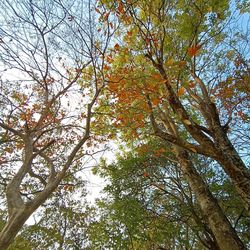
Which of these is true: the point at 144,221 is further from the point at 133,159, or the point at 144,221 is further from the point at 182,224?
the point at 133,159

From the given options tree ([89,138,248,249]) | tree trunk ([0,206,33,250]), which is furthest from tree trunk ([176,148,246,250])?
tree trunk ([0,206,33,250])

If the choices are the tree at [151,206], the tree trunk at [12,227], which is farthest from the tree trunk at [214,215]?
the tree trunk at [12,227]

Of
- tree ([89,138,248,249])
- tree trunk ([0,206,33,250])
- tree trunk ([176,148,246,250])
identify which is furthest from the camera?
tree ([89,138,248,249])

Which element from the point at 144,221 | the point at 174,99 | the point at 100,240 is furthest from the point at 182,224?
the point at 174,99

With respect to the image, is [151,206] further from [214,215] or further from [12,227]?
[12,227]

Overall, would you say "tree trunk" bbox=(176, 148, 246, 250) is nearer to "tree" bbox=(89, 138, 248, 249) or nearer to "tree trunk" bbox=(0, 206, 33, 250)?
"tree" bbox=(89, 138, 248, 249)

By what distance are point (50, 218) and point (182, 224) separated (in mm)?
6414

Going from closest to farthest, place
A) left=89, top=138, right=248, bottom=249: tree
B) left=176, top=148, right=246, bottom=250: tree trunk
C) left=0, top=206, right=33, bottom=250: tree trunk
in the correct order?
left=0, top=206, right=33, bottom=250: tree trunk, left=176, top=148, right=246, bottom=250: tree trunk, left=89, top=138, right=248, bottom=249: tree

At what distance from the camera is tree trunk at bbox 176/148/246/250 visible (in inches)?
174

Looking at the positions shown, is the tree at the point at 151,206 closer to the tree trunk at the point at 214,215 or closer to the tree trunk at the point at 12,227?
the tree trunk at the point at 214,215

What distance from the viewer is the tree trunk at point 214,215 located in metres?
4.43

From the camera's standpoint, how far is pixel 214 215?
16.5 ft

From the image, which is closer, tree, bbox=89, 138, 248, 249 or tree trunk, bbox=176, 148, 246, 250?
Result: tree trunk, bbox=176, 148, 246, 250

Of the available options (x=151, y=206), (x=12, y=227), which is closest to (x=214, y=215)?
(x=151, y=206)
